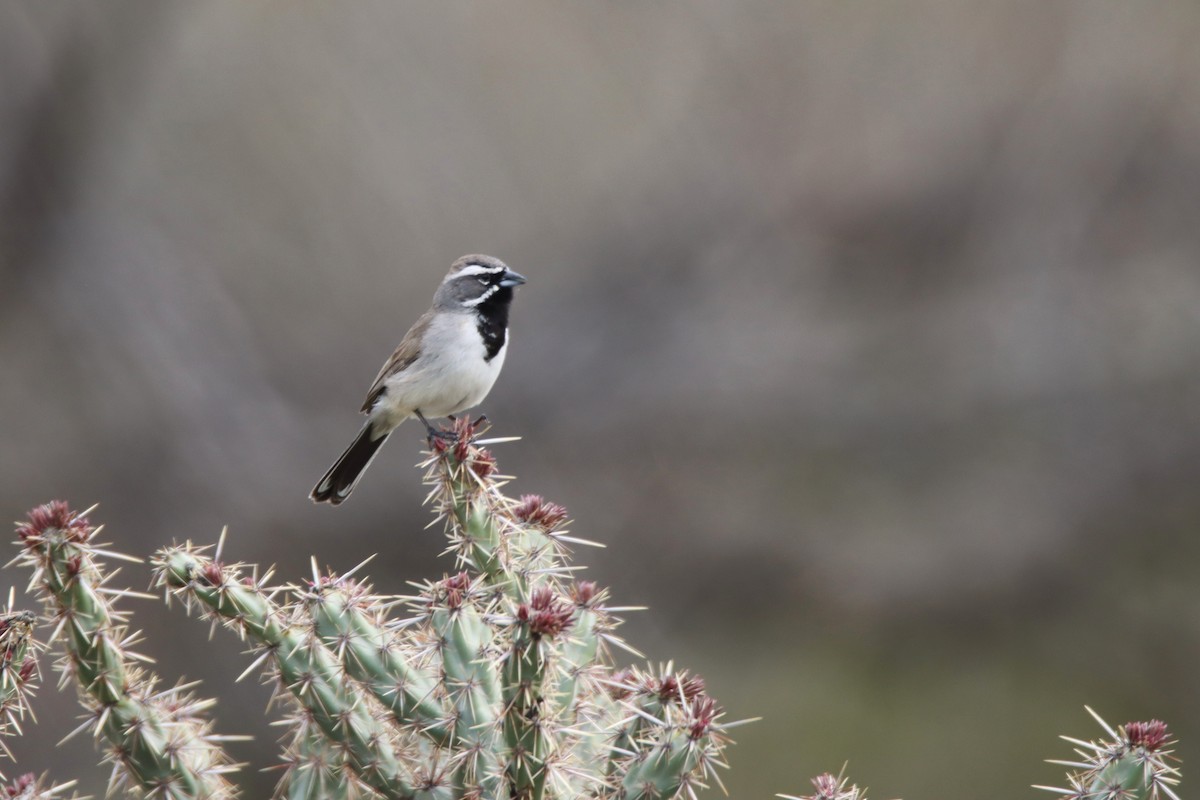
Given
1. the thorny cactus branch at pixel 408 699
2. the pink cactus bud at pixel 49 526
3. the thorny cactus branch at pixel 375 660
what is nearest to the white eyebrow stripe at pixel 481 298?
the thorny cactus branch at pixel 408 699

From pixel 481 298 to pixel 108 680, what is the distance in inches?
113

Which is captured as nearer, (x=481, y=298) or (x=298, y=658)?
(x=298, y=658)

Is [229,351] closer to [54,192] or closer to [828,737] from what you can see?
[54,192]

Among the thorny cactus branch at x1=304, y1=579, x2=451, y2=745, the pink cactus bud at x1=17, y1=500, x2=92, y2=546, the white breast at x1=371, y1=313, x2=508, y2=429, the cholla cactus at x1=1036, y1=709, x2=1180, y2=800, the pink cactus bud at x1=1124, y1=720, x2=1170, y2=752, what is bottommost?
the pink cactus bud at x1=17, y1=500, x2=92, y2=546

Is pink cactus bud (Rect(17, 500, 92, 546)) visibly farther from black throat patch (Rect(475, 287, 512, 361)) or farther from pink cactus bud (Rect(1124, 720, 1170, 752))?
pink cactus bud (Rect(1124, 720, 1170, 752))

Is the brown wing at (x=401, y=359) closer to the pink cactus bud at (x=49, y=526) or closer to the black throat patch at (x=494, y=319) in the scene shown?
the black throat patch at (x=494, y=319)

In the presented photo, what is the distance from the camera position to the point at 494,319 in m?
5.58

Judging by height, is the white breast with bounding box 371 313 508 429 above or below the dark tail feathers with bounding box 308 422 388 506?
above

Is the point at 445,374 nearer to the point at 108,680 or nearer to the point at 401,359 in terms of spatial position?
the point at 401,359

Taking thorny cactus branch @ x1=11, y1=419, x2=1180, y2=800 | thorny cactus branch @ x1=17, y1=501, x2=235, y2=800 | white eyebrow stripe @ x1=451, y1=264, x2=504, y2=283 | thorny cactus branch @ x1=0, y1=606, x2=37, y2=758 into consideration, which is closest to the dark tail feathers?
white eyebrow stripe @ x1=451, y1=264, x2=504, y2=283

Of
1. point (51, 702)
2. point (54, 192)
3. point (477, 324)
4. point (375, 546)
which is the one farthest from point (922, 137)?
point (51, 702)

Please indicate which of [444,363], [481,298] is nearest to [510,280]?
[481,298]

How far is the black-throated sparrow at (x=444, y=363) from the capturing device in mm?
5371

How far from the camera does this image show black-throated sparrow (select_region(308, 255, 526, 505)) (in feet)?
17.6
